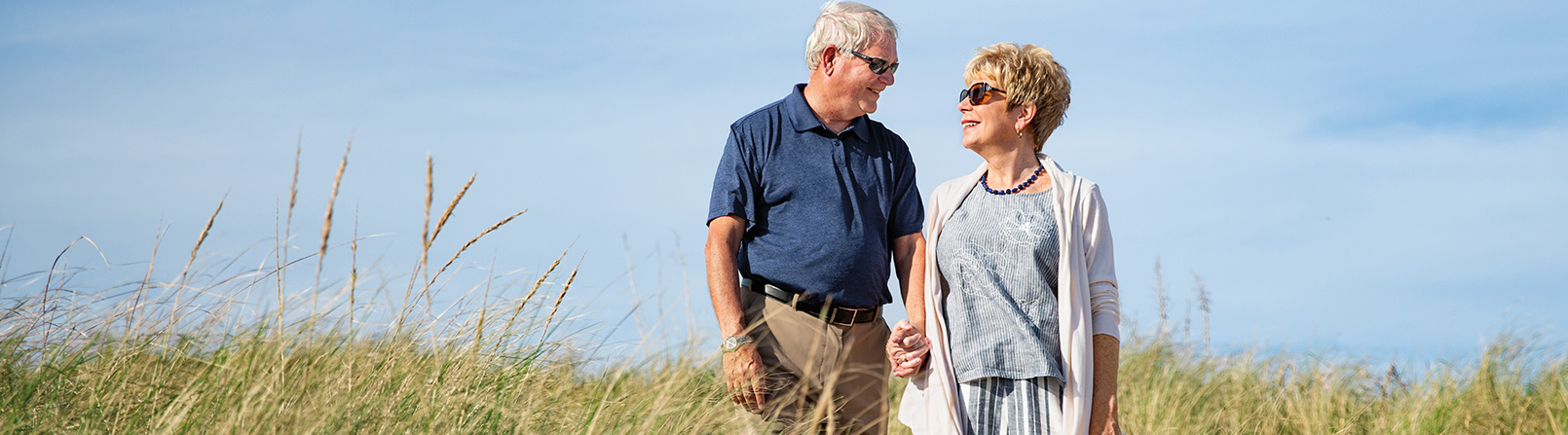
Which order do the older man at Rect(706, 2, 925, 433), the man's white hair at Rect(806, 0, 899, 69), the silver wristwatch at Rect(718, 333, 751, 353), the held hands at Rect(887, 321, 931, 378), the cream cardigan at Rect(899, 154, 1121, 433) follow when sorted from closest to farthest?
the cream cardigan at Rect(899, 154, 1121, 433) < the held hands at Rect(887, 321, 931, 378) < the silver wristwatch at Rect(718, 333, 751, 353) < the older man at Rect(706, 2, 925, 433) < the man's white hair at Rect(806, 0, 899, 69)

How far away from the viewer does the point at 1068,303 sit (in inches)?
110

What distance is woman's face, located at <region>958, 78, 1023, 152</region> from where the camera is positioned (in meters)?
2.86

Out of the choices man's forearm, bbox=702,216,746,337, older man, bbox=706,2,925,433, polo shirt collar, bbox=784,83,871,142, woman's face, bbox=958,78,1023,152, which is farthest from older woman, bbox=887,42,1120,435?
polo shirt collar, bbox=784,83,871,142

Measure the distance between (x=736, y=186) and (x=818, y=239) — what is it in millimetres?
A: 292

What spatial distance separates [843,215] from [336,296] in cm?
168

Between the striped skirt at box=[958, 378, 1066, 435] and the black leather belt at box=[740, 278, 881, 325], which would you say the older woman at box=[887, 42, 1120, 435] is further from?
the black leather belt at box=[740, 278, 881, 325]

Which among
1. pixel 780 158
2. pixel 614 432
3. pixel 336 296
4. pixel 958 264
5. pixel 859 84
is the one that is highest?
pixel 859 84

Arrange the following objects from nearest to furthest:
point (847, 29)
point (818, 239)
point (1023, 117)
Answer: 1. point (1023, 117)
2. point (818, 239)
3. point (847, 29)

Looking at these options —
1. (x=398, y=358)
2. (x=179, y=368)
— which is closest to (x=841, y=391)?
(x=398, y=358)

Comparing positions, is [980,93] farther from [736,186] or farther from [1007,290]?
[736,186]

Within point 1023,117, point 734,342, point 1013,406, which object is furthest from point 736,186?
point 1013,406

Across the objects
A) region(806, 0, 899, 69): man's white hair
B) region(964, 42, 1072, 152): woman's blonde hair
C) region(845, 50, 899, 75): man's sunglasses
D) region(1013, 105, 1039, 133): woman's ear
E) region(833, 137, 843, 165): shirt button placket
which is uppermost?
region(806, 0, 899, 69): man's white hair

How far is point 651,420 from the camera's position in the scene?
3.13 m

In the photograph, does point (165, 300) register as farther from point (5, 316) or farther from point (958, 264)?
point (958, 264)
